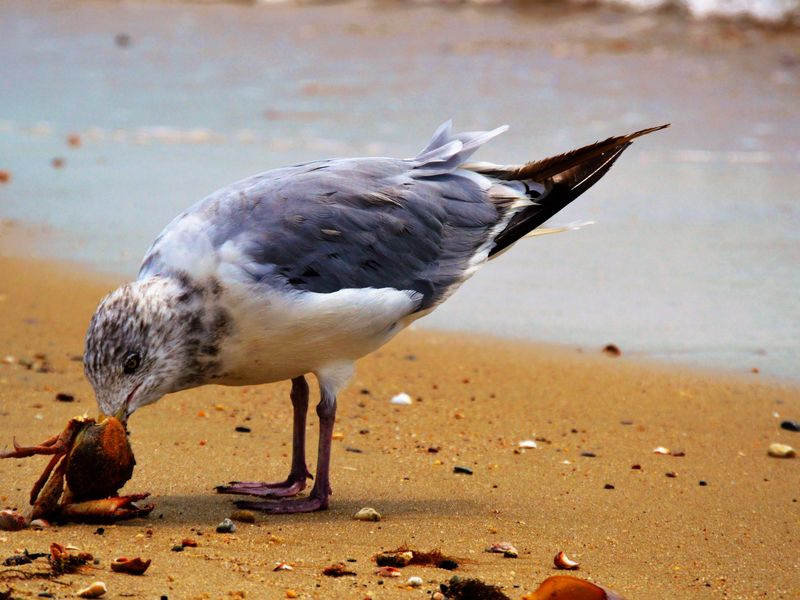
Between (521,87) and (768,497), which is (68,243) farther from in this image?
(521,87)

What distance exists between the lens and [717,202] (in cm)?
972

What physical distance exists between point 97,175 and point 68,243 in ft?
6.91

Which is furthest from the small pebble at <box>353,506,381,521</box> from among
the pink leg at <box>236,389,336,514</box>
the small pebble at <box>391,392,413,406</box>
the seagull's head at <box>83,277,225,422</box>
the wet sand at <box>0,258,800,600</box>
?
the small pebble at <box>391,392,413,406</box>

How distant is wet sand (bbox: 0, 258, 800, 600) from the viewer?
3.75m

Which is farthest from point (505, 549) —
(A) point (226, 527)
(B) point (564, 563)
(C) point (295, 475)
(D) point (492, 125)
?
(D) point (492, 125)

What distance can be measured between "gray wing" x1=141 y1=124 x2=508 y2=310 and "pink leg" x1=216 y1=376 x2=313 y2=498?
25.4 inches

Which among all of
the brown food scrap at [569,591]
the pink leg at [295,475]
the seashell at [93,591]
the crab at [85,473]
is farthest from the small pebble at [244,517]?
the brown food scrap at [569,591]

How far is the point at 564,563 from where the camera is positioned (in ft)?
12.6

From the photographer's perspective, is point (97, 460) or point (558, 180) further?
point (558, 180)

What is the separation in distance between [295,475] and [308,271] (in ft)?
2.90

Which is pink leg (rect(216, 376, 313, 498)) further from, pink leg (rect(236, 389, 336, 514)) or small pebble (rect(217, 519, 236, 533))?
small pebble (rect(217, 519, 236, 533))

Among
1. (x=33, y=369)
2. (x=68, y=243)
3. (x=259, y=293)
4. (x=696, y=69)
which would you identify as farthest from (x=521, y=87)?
(x=259, y=293)

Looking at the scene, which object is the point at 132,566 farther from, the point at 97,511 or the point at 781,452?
the point at 781,452

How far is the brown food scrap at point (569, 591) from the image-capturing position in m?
3.30
